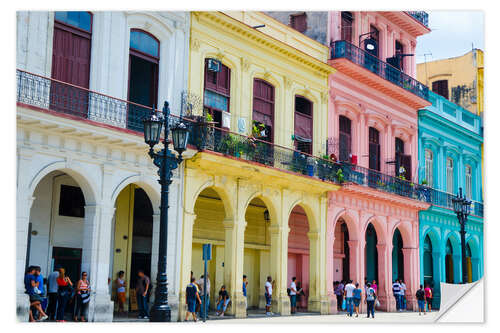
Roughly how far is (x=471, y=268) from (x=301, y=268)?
6.31 metres

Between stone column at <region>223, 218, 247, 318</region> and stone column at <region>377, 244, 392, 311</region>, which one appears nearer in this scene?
stone column at <region>223, 218, 247, 318</region>

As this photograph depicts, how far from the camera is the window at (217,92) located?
60.3ft

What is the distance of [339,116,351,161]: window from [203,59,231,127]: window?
549 centimetres

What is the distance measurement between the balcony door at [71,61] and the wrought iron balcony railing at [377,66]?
385 inches

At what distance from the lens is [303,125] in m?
21.8

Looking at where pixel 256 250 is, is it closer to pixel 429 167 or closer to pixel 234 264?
pixel 234 264

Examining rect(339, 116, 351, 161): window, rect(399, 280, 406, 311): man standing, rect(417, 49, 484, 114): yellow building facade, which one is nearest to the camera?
rect(339, 116, 351, 161): window

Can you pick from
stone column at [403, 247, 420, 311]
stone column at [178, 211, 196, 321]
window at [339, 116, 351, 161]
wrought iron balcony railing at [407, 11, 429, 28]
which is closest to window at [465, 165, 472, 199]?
stone column at [403, 247, 420, 311]

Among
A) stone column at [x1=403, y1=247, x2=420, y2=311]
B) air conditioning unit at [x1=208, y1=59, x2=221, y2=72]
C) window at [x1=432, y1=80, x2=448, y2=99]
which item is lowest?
stone column at [x1=403, y1=247, x2=420, y2=311]

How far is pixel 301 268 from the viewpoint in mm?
22859

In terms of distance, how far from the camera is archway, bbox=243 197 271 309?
21266mm

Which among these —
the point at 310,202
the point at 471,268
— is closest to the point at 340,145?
the point at 310,202

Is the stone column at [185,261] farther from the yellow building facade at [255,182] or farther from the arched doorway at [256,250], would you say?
the arched doorway at [256,250]

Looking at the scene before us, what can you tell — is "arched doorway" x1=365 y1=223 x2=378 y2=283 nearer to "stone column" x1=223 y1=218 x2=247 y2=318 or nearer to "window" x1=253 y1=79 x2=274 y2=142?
"window" x1=253 y1=79 x2=274 y2=142
